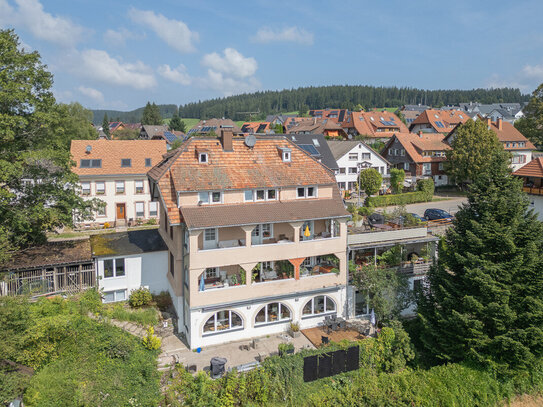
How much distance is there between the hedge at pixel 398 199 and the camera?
160ft

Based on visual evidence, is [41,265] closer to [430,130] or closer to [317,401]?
[317,401]

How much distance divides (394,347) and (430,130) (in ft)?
238

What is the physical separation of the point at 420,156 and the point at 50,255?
51585mm

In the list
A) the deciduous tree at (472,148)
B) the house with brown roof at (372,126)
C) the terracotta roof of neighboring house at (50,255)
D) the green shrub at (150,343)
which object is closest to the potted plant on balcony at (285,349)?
the green shrub at (150,343)

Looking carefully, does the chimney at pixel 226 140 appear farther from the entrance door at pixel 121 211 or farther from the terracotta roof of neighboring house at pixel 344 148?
the terracotta roof of neighboring house at pixel 344 148

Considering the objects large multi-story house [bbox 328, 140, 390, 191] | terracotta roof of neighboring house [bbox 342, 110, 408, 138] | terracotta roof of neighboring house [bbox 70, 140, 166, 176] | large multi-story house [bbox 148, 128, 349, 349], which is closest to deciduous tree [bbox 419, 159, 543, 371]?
large multi-story house [bbox 148, 128, 349, 349]

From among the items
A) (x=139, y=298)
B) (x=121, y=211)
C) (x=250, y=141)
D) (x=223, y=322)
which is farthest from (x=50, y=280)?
(x=121, y=211)

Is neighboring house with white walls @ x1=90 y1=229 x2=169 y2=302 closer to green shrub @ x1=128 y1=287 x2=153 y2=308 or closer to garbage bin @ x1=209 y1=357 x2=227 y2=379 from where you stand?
green shrub @ x1=128 y1=287 x2=153 y2=308

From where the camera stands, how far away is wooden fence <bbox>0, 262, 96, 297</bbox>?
79.0ft

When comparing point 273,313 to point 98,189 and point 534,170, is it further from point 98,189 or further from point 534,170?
point 534,170

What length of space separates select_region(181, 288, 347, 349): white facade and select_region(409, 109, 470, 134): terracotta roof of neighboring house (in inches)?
2699

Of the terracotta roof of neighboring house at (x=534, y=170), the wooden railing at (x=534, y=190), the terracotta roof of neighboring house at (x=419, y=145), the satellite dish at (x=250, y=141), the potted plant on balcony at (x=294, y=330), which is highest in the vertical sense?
the terracotta roof of neighboring house at (x=419, y=145)

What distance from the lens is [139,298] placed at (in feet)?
87.6

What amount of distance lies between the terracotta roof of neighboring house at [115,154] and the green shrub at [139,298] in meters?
18.0
